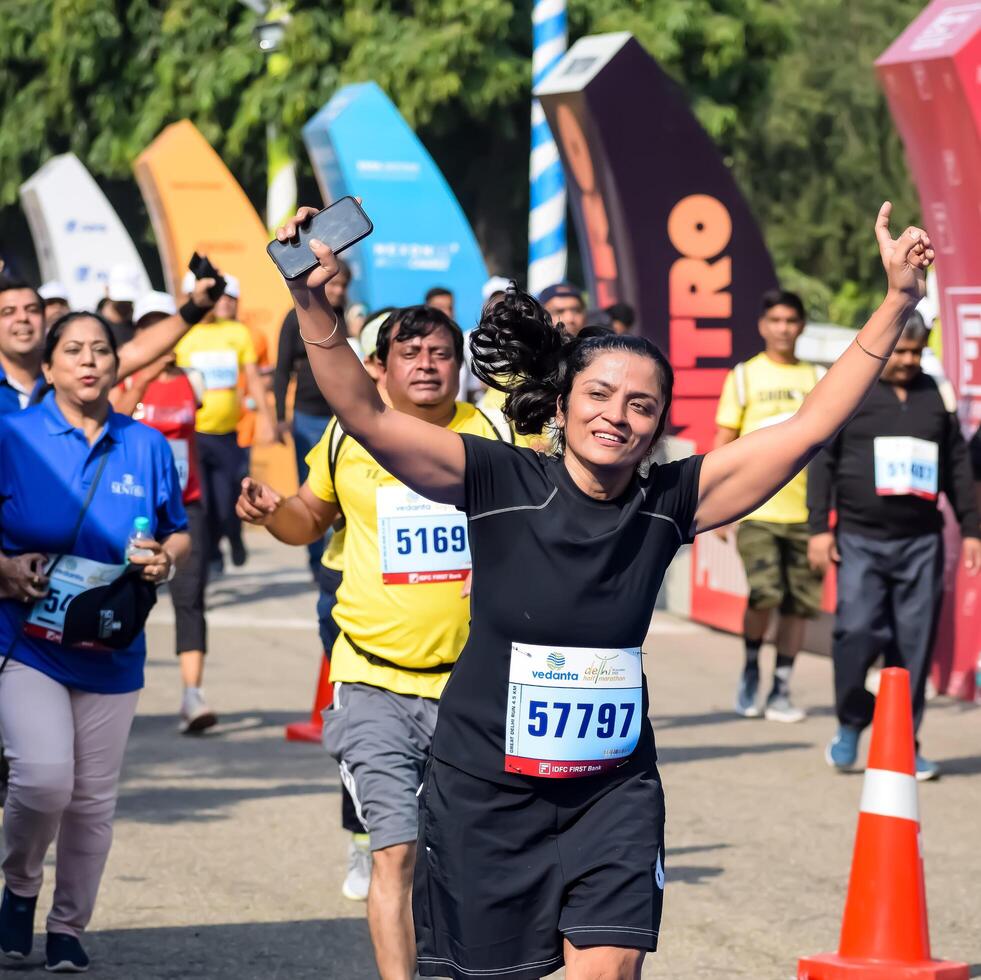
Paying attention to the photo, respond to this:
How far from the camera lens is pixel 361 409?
3938 mm

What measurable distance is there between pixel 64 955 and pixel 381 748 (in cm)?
111

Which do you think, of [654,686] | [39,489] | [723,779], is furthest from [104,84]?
[39,489]

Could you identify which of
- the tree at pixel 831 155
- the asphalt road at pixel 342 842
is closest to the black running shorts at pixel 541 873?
the asphalt road at pixel 342 842

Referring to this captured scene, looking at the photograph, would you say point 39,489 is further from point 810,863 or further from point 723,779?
point 723,779

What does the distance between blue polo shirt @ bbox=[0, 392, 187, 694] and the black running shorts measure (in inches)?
78.3

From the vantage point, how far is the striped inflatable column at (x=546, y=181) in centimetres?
1877

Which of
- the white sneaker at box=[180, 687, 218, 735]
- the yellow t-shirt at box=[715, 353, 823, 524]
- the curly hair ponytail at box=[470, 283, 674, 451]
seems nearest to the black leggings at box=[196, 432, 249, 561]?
the white sneaker at box=[180, 687, 218, 735]

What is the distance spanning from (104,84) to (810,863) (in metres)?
27.5

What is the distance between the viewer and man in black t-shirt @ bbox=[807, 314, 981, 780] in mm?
9086

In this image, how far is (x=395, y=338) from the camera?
5.98 metres

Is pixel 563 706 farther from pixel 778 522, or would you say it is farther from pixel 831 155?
pixel 831 155

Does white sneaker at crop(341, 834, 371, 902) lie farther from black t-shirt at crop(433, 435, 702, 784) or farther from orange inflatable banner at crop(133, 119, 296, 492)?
orange inflatable banner at crop(133, 119, 296, 492)

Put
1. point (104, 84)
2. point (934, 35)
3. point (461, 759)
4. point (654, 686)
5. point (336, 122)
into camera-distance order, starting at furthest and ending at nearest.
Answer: point (104, 84) → point (336, 122) → point (654, 686) → point (934, 35) → point (461, 759)

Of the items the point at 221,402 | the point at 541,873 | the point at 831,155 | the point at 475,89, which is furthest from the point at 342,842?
the point at 831,155
